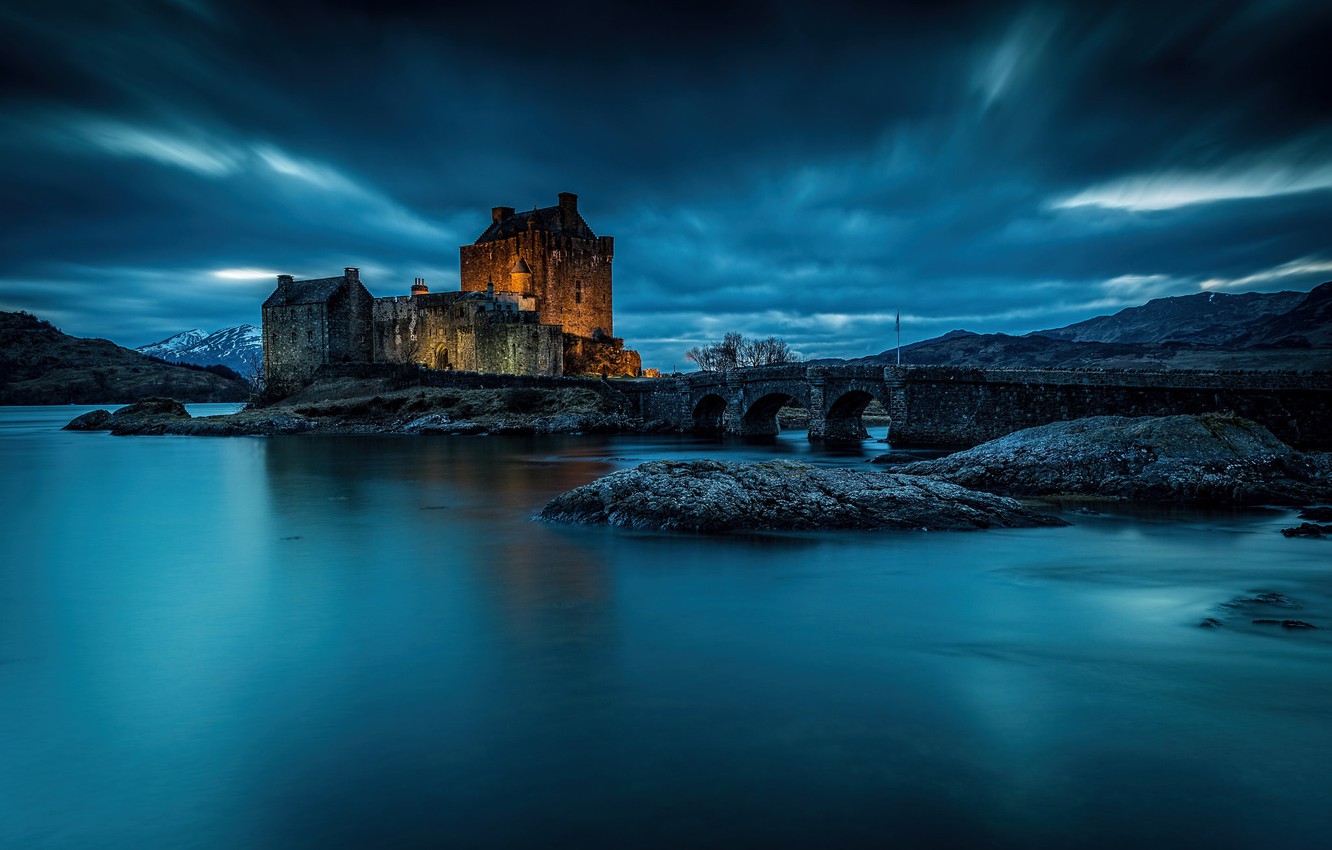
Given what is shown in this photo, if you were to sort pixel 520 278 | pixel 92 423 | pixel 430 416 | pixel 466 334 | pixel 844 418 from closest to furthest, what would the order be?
pixel 844 418
pixel 430 416
pixel 92 423
pixel 466 334
pixel 520 278

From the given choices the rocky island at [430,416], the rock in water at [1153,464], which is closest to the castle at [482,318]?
the rocky island at [430,416]

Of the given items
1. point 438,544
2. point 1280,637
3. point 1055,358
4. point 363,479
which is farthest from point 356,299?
point 1055,358

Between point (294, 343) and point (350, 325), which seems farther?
point (350, 325)

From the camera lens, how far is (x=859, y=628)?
7.18 metres

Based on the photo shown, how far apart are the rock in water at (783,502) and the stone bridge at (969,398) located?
1003 centimetres

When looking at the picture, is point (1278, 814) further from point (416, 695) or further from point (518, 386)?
point (518, 386)

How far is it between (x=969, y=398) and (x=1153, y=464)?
36.0 ft

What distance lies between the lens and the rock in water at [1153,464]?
46.3 feet

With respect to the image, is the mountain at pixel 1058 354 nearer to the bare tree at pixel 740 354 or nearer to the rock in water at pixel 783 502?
the bare tree at pixel 740 354

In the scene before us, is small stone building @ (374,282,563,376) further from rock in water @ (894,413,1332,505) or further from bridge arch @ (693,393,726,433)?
rock in water @ (894,413,1332,505)

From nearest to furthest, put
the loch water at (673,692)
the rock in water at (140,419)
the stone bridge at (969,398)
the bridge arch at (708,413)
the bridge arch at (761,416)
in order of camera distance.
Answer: the loch water at (673,692)
the stone bridge at (969,398)
the bridge arch at (761,416)
the bridge arch at (708,413)
the rock in water at (140,419)

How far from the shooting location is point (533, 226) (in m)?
60.6

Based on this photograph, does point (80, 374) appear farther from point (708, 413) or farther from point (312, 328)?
point (708, 413)

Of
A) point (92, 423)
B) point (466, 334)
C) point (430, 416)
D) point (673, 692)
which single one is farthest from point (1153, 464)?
point (92, 423)
